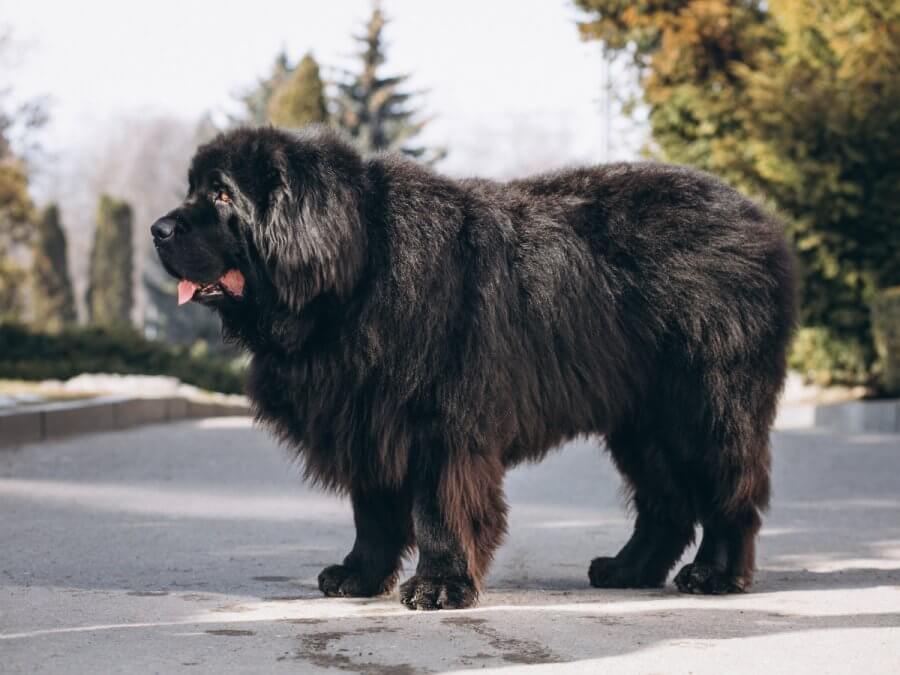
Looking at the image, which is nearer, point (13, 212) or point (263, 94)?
point (13, 212)

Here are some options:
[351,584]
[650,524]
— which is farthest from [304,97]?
[351,584]

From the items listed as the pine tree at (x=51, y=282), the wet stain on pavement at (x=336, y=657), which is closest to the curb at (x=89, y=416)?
the wet stain on pavement at (x=336, y=657)

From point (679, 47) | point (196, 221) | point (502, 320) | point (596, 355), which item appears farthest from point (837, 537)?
point (679, 47)

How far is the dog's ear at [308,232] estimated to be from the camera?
4.57 metres

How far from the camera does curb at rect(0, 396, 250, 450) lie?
10484 millimetres

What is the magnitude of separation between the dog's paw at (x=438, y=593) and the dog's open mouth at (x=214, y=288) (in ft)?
4.11

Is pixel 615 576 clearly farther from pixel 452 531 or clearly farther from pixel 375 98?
pixel 375 98

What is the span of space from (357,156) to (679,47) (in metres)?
13.4

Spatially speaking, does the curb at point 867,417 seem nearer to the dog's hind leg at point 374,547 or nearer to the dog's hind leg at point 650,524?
the dog's hind leg at point 650,524

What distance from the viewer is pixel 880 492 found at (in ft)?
30.1

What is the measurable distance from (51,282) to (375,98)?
1254cm

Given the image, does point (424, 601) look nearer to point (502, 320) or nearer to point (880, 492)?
point (502, 320)

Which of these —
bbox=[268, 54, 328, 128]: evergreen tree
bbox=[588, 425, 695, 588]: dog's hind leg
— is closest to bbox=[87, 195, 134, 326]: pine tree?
bbox=[268, 54, 328, 128]: evergreen tree

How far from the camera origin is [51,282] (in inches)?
1475
